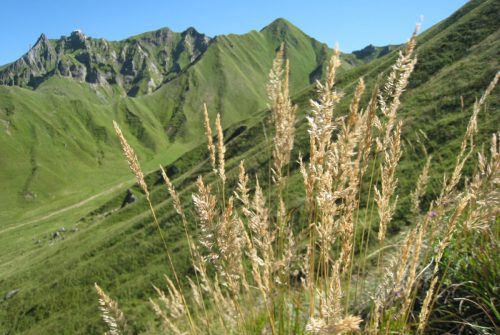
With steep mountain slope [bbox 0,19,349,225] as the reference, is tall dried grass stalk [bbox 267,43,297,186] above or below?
below

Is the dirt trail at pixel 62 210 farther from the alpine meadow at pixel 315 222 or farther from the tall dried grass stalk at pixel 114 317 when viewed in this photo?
the tall dried grass stalk at pixel 114 317

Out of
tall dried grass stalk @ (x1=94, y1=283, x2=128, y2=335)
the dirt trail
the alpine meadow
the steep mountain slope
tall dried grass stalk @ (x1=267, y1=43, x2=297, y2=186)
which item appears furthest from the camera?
the steep mountain slope

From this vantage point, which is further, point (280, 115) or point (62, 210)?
point (62, 210)

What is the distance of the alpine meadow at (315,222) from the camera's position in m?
2.00

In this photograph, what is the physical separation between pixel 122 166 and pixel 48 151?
27.6 metres

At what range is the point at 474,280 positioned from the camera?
3.08 metres

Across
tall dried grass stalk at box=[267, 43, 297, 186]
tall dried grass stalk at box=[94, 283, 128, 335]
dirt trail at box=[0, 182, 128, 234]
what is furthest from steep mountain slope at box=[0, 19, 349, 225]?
tall dried grass stalk at box=[267, 43, 297, 186]

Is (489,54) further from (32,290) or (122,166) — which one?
(122,166)

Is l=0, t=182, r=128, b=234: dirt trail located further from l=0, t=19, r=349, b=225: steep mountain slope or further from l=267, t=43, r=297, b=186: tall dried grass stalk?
l=267, t=43, r=297, b=186: tall dried grass stalk

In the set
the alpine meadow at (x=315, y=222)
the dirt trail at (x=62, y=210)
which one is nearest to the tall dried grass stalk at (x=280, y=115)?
the alpine meadow at (x=315, y=222)

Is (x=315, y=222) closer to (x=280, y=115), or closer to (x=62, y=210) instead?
(x=280, y=115)

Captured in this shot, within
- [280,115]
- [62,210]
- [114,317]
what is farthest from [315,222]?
[62,210]

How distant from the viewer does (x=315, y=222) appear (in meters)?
2.23

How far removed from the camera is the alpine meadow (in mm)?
1997
